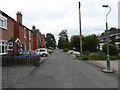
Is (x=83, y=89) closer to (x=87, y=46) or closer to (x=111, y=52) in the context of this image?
(x=111, y=52)

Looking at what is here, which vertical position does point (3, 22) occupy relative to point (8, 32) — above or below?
above

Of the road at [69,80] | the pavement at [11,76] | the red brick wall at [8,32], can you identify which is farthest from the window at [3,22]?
the road at [69,80]

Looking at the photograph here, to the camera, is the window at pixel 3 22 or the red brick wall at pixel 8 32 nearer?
the window at pixel 3 22

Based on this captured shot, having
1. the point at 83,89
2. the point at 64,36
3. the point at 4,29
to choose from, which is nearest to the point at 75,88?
the point at 83,89

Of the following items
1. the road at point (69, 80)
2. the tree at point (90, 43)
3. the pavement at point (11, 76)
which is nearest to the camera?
the road at point (69, 80)

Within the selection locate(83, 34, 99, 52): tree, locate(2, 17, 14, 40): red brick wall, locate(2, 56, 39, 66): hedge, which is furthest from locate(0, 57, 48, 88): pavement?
locate(83, 34, 99, 52): tree

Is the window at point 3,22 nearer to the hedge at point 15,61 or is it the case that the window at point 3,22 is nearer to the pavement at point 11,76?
the hedge at point 15,61

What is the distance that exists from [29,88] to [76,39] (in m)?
31.7

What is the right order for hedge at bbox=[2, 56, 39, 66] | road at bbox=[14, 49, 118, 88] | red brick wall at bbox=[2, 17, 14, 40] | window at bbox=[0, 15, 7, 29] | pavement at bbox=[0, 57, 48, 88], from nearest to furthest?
road at bbox=[14, 49, 118, 88], pavement at bbox=[0, 57, 48, 88], hedge at bbox=[2, 56, 39, 66], window at bbox=[0, 15, 7, 29], red brick wall at bbox=[2, 17, 14, 40]

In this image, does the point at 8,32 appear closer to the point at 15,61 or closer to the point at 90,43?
the point at 15,61

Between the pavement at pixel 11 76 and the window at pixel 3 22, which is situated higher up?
the window at pixel 3 22

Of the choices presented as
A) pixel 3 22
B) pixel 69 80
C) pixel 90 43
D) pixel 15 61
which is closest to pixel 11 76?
pixel 69 80

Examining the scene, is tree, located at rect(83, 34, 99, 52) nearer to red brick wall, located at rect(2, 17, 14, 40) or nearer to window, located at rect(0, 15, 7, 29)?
red brick wall, located at rect(2, 17, 14, 40)

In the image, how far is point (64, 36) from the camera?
99062 mm
